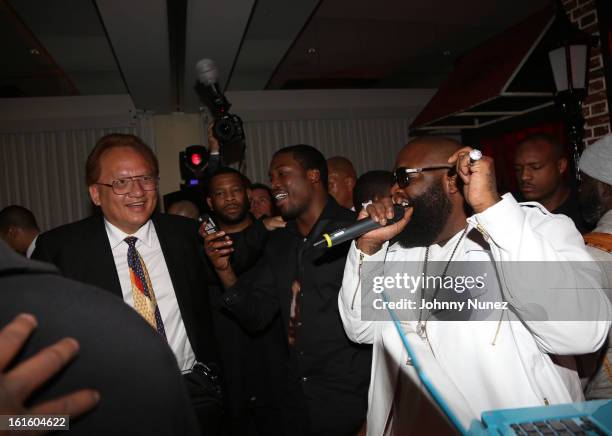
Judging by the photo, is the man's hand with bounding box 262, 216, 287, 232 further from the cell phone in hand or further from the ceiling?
the ceiling

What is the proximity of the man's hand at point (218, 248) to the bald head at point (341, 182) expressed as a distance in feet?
7.60

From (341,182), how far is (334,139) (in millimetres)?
3501

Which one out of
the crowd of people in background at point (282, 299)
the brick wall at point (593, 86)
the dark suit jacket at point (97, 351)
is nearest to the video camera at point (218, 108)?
the crowd of people in background at point (282, 299)

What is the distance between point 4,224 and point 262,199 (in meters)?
2.83

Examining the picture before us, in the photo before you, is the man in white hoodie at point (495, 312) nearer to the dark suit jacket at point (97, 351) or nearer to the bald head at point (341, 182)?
the dark suit jacket at point (97, 351)

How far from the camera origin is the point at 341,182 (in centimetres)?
466

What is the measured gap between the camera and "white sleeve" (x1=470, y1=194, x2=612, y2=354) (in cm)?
125

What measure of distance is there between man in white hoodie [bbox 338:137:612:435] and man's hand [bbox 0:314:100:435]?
2.16ft

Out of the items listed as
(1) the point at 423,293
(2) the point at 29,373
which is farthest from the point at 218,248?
(2) the point at 29,373

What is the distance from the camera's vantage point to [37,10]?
425 centimetres

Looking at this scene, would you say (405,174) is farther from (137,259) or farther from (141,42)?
(141,42)

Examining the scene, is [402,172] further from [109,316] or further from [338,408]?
[109,316]

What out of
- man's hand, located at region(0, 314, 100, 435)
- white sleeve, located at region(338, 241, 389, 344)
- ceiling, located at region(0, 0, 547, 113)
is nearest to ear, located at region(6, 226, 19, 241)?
ceiling, located at region(0, 0, 547, 113)

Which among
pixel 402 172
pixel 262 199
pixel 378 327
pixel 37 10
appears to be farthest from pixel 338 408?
pixel 37 10
